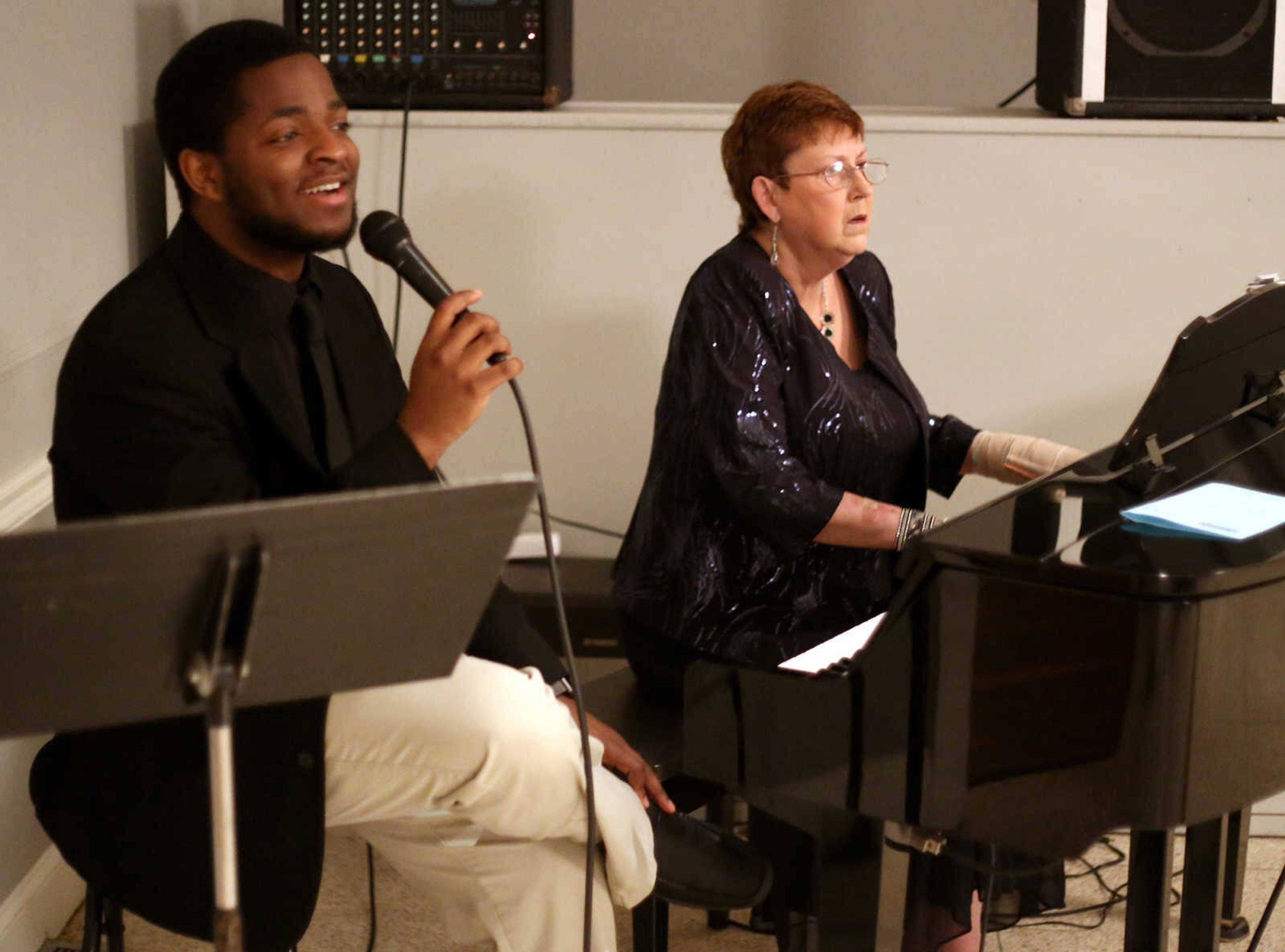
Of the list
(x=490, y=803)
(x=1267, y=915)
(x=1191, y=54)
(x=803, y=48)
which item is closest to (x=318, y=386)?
(x=490, y=803)

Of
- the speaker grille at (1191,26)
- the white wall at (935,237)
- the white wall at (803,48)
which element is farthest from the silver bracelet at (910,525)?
the white wall at (803,48)

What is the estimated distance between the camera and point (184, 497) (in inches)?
62.7

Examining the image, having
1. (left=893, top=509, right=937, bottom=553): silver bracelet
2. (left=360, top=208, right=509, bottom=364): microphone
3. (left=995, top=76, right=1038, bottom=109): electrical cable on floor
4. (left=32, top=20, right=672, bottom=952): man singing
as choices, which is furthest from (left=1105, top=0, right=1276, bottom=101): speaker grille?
(left=360, top=208, right=509, bottom=364): microphone

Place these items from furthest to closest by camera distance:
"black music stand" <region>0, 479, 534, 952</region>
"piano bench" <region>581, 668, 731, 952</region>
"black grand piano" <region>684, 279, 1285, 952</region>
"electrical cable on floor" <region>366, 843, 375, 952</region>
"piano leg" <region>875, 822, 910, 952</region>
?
"electrical cable on floor" <region>366, 843, 375, 952</region>, "piano bench" <region>581, 668, 731, 952</region>, "piano leg" <region>875, 822, 910, 952</region>, "black grand piano" <region>684, 279, 1285, 952</region>, "black music stand" <region>0, 479, 534, 952</region>

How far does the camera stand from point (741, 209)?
2.32m

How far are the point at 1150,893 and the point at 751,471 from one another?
0.73 meters

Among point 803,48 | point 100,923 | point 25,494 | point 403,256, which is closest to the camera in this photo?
point 403,256

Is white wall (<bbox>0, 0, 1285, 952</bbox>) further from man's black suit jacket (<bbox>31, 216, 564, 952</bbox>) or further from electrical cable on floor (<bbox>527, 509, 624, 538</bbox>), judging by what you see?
man's black suit jacket (<bbox>31, 216, 564, 952</bbox>)

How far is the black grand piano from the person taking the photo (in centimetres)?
153

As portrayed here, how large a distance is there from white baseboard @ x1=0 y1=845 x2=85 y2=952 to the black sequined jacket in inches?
37.0

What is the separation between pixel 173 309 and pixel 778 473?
0.81 m

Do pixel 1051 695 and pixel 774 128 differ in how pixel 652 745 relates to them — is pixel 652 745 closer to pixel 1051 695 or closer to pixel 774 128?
pixel 1051 695

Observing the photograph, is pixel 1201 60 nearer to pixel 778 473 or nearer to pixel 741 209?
pixel 741 209

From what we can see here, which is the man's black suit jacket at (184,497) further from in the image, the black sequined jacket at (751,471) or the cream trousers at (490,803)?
the black sequined jacket at (751,471)
